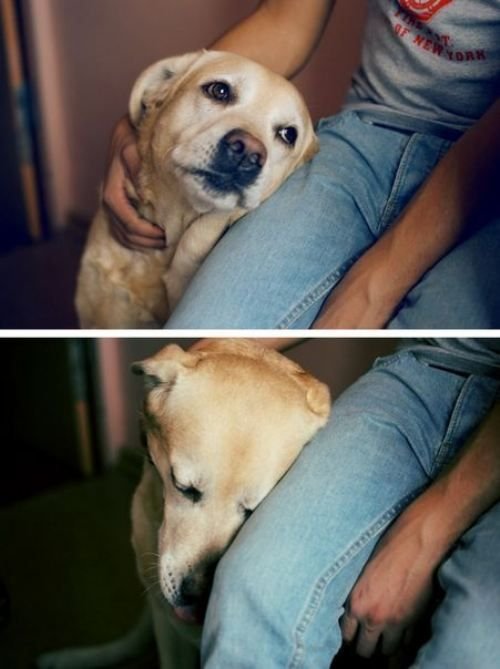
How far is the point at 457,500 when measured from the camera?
0.46 meters

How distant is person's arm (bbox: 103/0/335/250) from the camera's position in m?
0.61

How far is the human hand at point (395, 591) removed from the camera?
45 cm

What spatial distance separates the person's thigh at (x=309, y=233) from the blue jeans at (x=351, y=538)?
75 mm

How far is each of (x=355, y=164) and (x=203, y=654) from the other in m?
0.33

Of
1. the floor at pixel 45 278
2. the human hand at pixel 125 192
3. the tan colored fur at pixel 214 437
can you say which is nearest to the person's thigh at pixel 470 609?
the tan colored fur at pixel 214 437

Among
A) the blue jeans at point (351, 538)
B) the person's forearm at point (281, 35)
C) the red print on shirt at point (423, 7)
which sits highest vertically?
the red print on shirt at point (423, 7)

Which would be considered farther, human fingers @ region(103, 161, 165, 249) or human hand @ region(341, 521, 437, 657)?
human fingers @ region(103, 161, 165, 249)

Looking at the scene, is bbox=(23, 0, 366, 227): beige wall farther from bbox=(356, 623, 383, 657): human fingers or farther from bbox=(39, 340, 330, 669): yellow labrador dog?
bbox=(356, 623, 383, 657): human fingers

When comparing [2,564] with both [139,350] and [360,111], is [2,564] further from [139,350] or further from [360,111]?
[360,111]

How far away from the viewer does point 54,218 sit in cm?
82

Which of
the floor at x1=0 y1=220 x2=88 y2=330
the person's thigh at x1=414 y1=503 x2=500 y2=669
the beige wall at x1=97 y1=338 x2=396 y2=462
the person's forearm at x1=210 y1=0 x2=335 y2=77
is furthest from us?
the floor at x1=0 y1=220 x2=88 y2=330

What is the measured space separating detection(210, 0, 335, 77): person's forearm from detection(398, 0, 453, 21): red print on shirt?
85 millimetres

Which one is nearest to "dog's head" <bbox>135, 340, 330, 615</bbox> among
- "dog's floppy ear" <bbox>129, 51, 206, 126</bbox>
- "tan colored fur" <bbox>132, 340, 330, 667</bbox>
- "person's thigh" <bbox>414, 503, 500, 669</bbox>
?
"tan colored fur" <bbox>132, 340, 330, 667</bbox>

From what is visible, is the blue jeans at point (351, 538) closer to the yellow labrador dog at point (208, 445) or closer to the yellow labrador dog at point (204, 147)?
the yellow labrador dog at point (208, 445)
